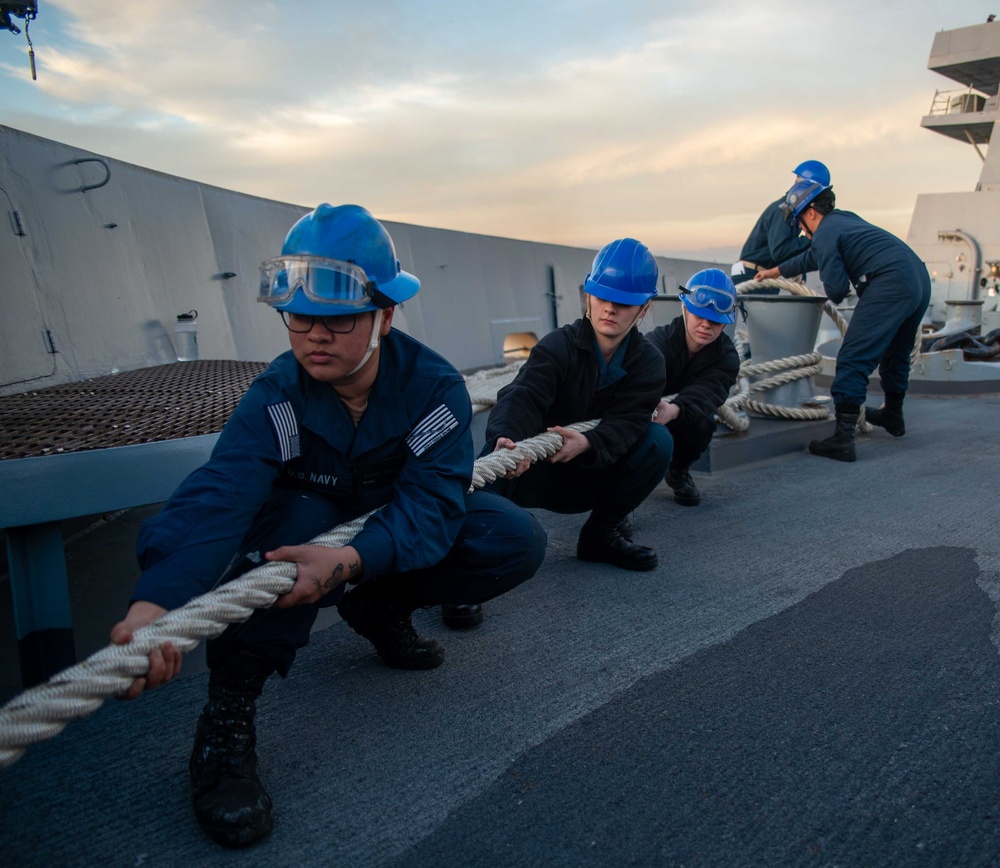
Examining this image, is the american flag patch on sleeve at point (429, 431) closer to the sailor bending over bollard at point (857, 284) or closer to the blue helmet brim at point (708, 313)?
the blue helmet brim at point (708, 313)

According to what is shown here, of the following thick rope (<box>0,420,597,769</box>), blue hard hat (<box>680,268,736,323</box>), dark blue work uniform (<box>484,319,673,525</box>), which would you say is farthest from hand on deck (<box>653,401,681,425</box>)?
thick rope (<box>0,420,597,769</box>)

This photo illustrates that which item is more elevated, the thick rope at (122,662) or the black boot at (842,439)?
the thick rope at (122,662)

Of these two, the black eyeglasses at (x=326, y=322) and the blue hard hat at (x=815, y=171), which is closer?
the black eyeglasses at (x=326, y=322)

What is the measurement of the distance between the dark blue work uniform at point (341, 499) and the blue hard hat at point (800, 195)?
3002 millimetres

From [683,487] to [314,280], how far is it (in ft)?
6.63

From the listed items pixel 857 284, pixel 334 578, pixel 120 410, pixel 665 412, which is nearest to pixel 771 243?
pixel 857 284

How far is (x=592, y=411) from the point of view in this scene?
8.05 feet

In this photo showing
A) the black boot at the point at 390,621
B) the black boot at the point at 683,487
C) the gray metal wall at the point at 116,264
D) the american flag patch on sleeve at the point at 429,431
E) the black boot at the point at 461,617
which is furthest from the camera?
the black boot at the point at 683,487

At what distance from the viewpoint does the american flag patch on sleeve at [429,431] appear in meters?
1.57

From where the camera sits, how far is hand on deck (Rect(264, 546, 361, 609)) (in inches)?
52.1

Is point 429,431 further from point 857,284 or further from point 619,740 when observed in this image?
point 857,284

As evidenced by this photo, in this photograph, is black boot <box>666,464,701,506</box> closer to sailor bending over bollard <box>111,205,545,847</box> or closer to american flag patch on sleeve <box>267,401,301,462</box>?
sailor bending over bollard <box>111,205,545,847</box>

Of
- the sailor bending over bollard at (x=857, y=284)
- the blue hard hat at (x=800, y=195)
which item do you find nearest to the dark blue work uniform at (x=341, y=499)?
the sailor bending over bollard at (x=857, y=284)

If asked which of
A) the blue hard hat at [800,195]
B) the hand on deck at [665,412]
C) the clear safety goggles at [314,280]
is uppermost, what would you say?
the blue hard hat at [800,195]
